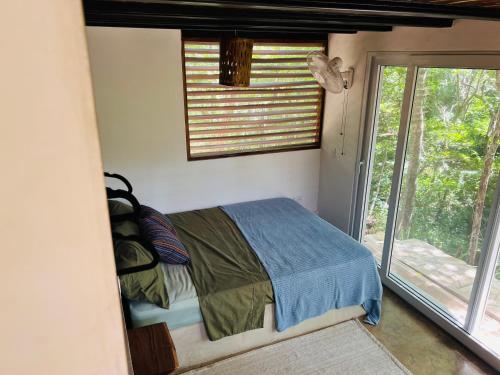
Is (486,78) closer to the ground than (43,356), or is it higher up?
higher up

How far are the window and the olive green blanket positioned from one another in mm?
1070

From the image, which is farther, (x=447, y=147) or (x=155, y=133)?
(x=155, y=133)

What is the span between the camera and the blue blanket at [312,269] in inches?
98.8

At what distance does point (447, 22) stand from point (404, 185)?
1.27m

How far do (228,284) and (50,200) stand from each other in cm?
215

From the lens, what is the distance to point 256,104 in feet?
12.0

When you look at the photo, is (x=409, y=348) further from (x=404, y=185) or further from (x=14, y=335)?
(x=14, y=335)

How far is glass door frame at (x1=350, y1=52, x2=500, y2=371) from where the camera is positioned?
2.35 metres

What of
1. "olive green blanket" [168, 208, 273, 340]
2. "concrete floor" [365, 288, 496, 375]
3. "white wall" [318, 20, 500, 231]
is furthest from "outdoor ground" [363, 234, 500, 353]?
"olive green blanket" [168, 208, 273, 340]

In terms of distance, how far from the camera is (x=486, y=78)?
235 cm

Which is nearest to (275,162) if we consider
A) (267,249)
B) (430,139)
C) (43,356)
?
(267,249)

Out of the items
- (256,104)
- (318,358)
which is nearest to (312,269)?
(318,358)

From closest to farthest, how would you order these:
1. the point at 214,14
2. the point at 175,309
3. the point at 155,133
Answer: the point at 214,14 < the point at 175,309 < the point at 155,133

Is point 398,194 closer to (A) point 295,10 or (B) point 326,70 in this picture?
(B) point 326,70
